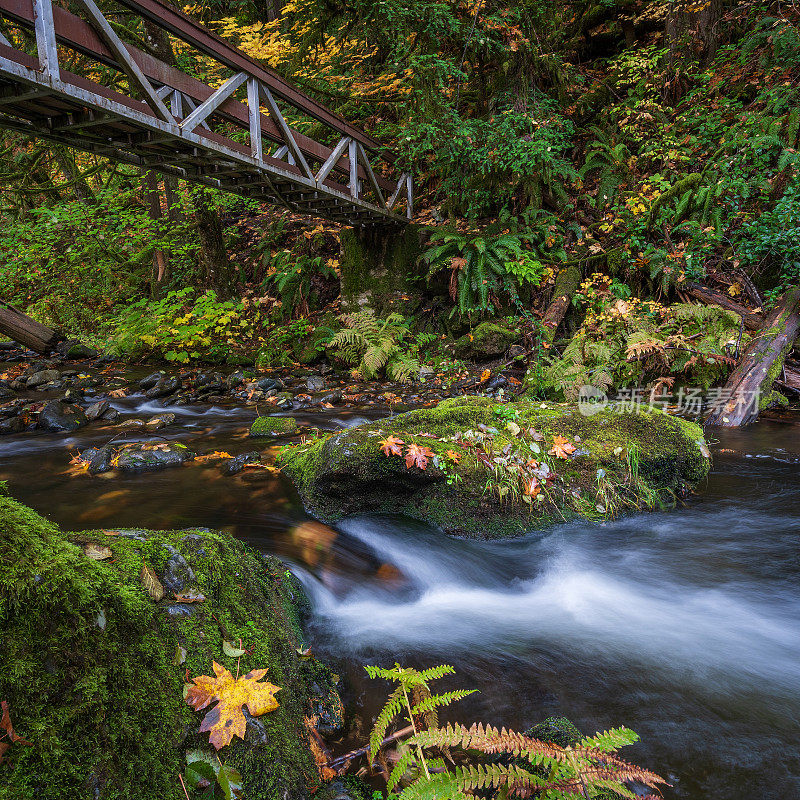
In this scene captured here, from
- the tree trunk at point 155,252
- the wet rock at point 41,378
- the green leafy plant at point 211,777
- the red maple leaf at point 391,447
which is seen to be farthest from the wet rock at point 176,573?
the tree trunk at point 155,252

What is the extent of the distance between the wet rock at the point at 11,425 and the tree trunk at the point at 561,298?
8.10 meters

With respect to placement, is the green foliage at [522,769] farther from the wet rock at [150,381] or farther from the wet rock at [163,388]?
the wet rock at [150,381]

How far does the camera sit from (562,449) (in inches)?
157

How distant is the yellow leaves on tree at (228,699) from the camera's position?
1.42 metres

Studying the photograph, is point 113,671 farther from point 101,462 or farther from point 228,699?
point 101,462

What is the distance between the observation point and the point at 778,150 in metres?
7.96

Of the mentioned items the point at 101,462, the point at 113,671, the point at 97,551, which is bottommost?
the point at 101,462

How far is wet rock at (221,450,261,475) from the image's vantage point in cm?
501

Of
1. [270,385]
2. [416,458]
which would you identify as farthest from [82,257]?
[416,458]

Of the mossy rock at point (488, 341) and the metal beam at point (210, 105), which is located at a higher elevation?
the metal beam at point (210, 105)

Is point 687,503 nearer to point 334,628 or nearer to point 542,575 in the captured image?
point 542,575

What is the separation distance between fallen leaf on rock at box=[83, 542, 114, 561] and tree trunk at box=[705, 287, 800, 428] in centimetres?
679

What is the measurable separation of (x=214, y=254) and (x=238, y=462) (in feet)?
28.9

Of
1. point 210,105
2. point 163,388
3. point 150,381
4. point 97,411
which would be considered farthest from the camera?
point 150,381
